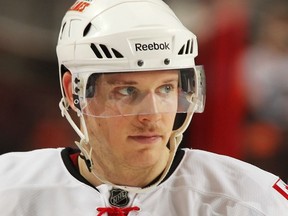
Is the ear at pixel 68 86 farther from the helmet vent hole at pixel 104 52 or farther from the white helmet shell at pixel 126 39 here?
the helmet vent hole at pixel 104 52

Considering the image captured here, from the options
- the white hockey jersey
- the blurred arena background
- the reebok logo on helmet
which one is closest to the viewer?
the reebok logo on helmet

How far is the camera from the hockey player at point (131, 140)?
71.0 inches

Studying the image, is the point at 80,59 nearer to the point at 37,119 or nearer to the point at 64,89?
the point at 64,89

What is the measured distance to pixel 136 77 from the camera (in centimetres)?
180

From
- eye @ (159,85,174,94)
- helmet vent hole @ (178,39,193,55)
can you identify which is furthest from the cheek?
helmet vent hole @ (178,39,193,55)

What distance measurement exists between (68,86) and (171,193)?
0.39 m

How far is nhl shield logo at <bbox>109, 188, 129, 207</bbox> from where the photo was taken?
1.93 metres

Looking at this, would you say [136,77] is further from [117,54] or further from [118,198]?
[118,198]

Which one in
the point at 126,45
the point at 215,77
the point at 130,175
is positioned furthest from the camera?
the point at 215,77

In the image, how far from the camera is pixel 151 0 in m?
1.89

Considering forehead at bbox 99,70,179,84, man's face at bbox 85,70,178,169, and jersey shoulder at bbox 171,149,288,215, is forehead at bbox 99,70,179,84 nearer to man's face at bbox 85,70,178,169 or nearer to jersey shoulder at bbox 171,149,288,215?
man's face at bbox 85,70,178,169

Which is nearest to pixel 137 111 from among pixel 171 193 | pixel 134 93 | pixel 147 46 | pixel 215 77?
pixel 134 93

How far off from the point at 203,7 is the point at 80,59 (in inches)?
43.2

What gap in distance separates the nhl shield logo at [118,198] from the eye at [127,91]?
26 cm
